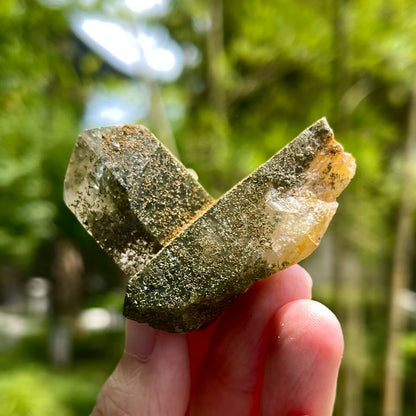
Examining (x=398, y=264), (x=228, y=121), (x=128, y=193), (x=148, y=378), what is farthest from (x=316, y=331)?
(x=228, y=121)

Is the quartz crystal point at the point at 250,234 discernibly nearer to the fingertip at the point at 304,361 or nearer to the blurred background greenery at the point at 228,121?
the fingertip at the point at 304,361

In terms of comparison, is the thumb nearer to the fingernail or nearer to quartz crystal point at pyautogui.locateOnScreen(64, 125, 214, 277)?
the fingernail

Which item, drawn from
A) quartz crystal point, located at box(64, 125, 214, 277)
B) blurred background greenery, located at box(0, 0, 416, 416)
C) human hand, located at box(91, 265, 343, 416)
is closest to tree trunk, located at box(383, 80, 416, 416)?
blurred background greenery, located at box(0, 0, 416, 416)

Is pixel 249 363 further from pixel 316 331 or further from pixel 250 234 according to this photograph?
pixel 250 234

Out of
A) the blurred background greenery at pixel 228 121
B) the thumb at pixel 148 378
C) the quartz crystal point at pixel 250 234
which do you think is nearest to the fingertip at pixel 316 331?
the quartz crystal point at pixel 250 234

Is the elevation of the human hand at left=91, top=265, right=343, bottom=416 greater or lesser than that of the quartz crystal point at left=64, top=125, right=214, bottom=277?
lesser

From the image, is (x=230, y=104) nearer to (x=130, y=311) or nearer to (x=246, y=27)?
(x=246, y=27)

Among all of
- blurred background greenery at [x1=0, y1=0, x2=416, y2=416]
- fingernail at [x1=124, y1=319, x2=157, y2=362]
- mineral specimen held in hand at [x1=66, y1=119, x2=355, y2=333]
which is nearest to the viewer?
mineral specimen held in hand at [x1=66, y1=119, x2=355, y2=333]
